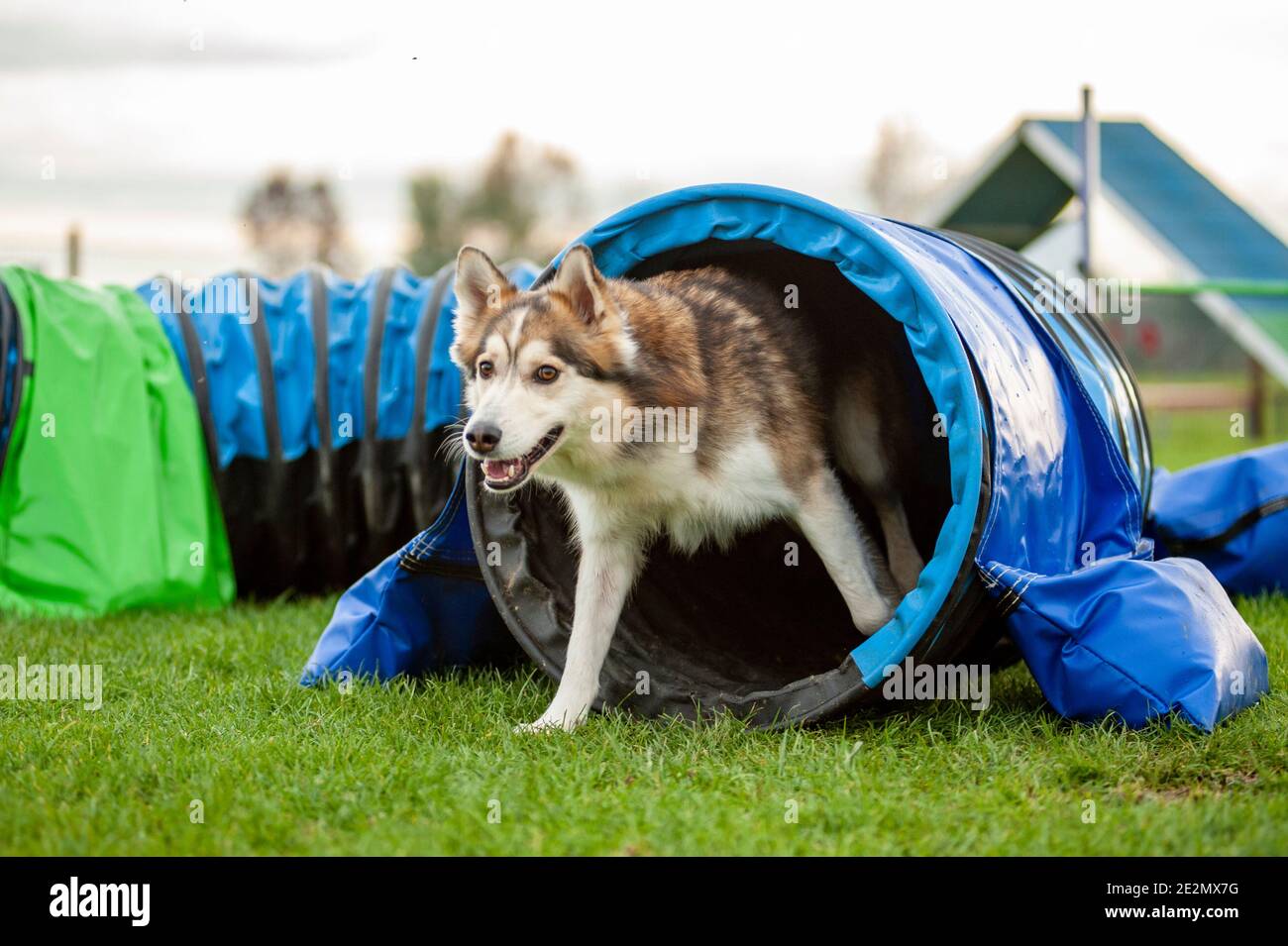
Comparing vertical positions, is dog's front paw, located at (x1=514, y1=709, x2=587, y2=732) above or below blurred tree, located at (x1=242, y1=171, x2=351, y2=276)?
below

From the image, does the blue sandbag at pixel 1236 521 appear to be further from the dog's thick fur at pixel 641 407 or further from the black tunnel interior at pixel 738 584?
the dog's thick fur at pixel 641 407

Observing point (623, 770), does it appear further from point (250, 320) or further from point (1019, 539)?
point (250, 320)

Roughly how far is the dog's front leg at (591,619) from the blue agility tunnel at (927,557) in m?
0.19

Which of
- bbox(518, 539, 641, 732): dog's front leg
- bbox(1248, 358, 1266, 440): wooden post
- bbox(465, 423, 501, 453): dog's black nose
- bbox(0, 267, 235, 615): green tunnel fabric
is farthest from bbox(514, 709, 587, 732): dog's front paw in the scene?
bbox(1248, 358, 1266, 440): wooden post

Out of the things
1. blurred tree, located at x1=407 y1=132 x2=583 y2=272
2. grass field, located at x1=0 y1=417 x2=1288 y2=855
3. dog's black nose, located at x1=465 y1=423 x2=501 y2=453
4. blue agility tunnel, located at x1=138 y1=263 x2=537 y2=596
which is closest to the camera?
grass field, located at x1=0 y1=417 x2=1288 y2=855

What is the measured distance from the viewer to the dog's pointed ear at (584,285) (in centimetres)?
406

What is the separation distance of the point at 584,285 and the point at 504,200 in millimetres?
37346

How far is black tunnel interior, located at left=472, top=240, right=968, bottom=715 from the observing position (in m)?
4.66

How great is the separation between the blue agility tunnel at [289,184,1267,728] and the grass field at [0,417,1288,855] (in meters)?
0.22

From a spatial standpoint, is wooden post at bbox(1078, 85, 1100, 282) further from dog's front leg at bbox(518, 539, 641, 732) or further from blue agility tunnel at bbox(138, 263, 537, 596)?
dog's front leg at bbox(518, 539, 641, 732)

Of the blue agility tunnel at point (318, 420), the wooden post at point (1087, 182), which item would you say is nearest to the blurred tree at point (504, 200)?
the wooden post at point (1087, 182)

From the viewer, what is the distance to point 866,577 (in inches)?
175

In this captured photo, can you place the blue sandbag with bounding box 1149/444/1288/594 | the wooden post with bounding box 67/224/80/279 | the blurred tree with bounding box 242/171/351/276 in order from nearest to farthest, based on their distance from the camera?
the blue sandbag with bounding box 1149/444/1288/594, the wooden post with bounding box 67/224/80/279, the blurred tree with bounding box 242/171/351/276

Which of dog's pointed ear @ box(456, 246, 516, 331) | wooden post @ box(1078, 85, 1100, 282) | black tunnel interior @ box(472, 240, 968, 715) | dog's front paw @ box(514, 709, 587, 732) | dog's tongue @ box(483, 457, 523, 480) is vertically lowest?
dog's front paw @ box(514, 709, 587, 732)
